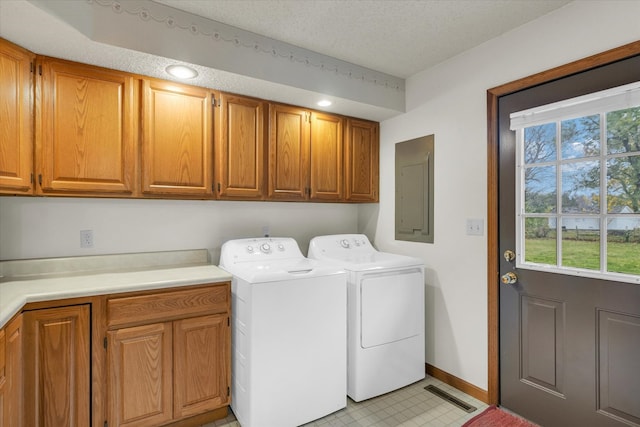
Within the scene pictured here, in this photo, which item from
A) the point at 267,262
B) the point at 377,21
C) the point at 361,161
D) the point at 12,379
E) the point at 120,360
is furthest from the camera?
the point at 361,161

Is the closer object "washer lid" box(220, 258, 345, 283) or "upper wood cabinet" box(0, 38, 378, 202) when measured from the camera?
"upper wood cabinet" box(0, 38, 378, 202)

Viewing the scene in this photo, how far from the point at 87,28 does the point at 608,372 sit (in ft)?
10.3

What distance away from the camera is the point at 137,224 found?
2320 millimetres

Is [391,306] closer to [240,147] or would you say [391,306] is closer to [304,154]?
[304,154]

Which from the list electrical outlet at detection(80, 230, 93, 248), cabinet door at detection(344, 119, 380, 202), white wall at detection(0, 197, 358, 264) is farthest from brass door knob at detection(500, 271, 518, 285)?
electrical outlet at detection(80, 230, 93, 248)

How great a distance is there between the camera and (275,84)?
2.19m

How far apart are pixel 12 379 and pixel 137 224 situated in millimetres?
1127

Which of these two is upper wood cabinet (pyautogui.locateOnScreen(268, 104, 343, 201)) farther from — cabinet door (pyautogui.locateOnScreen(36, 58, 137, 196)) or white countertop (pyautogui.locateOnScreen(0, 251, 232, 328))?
cabinet door (pyautogui.locateOnScreen(36, 58, 137, 196))

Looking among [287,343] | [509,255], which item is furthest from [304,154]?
[509,255]

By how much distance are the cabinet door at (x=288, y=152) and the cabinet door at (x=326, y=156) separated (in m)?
0.08

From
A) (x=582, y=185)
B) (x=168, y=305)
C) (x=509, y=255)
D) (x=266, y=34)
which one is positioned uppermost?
(x=266, y=34)

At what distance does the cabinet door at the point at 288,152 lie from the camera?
2506 millimetres

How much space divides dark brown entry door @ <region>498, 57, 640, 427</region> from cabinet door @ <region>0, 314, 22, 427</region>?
8.53 feet

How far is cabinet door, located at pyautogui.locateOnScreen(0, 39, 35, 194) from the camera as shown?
63.1 inches
